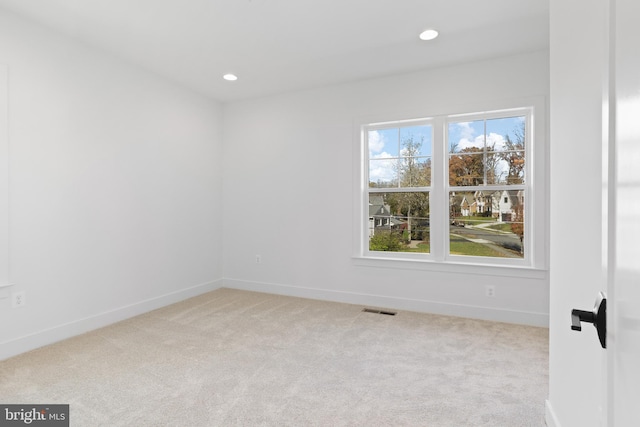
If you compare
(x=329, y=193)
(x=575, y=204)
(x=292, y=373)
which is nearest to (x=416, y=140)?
(x=329, y=193)

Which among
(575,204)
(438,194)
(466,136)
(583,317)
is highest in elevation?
(466,136)

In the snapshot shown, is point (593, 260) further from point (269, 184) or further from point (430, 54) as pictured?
point (269, 184)

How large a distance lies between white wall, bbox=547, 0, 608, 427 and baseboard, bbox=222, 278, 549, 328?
1793 millimetres

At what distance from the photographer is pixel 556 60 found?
5.34 feet

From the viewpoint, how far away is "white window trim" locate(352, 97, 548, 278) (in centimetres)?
333

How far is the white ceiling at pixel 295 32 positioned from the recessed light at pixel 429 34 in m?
0.05

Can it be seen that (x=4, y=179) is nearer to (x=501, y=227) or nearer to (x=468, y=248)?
(x=468, y=248)

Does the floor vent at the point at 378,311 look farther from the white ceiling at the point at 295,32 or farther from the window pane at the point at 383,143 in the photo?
the white ceiling at the point at 295,32

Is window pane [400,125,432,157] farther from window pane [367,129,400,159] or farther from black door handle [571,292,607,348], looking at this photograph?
black door handle [571,292,607,348]

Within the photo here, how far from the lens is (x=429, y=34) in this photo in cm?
301

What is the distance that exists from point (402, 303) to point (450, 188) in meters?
1.39

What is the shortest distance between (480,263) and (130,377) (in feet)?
10.8

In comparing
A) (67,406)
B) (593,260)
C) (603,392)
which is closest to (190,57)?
(67,406)

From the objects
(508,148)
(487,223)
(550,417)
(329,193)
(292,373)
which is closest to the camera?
(550,417)
